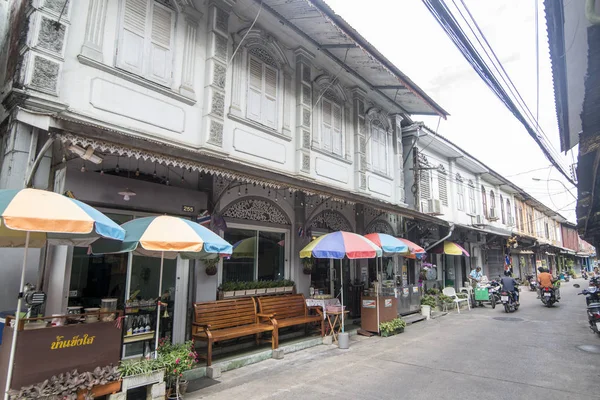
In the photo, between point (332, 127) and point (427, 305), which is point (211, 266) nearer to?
point (332, 127)

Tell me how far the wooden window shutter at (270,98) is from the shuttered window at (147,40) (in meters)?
2.62

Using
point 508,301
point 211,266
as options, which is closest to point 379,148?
point 508,301

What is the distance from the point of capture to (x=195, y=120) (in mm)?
7660

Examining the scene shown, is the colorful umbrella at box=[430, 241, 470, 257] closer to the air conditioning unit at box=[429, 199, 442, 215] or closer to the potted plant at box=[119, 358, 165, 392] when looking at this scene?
the air conditioning unit at box=[429, 199, 442, 215]

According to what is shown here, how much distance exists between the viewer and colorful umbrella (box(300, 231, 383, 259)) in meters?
8.20

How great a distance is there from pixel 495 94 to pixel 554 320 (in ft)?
31.3

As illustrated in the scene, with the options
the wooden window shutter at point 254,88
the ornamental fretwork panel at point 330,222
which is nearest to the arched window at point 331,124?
the ornamental fretwork panel at point 330,222

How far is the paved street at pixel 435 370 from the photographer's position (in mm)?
5531

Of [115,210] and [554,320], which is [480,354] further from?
[115,210]

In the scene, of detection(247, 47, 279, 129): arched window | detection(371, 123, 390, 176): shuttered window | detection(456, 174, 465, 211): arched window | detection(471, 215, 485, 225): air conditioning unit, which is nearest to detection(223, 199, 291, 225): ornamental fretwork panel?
detection(247, 47, 279, 129): arched window

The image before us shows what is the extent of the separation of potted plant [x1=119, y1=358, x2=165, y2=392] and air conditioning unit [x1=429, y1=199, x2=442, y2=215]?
1377cm

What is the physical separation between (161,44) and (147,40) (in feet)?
0.92

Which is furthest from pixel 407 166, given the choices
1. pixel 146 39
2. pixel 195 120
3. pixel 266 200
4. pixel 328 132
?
pixel 146 39

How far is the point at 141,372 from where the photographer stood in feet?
15.9
